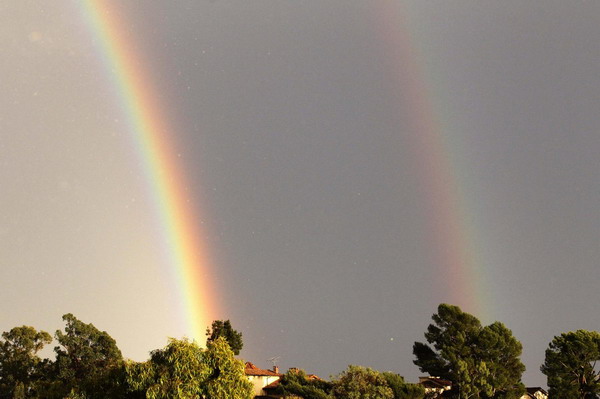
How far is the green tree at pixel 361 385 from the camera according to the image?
66312mm

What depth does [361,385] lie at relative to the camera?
67.5m

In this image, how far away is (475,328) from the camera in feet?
240

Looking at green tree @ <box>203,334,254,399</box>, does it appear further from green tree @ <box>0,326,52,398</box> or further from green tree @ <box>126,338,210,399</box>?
green tree @ <box>0,326,52,398</box>

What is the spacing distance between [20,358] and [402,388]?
5632 centimetres

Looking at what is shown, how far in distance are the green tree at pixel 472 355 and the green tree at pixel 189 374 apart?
1443 inches

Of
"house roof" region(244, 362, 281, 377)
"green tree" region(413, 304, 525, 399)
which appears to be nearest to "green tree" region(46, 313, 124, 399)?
"house roof" region(244, 362, 281, 377)

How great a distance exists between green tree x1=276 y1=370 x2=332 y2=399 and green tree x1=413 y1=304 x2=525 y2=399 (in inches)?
443

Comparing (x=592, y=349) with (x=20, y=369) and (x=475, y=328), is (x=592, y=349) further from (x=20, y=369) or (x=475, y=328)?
(x=20, y=369)

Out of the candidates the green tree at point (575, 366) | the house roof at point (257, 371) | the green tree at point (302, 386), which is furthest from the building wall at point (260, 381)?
the green tree at point (575, 366)

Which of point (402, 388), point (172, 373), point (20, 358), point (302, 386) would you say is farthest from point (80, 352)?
point (172, 373)

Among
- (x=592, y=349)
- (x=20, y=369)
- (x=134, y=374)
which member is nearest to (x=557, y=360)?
(x=592, y=349)

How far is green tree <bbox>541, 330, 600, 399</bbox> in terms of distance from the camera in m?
73.5

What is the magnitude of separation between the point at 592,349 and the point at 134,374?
55097mm

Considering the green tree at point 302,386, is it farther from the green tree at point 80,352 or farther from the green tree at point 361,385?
the green tree at point 80,352
